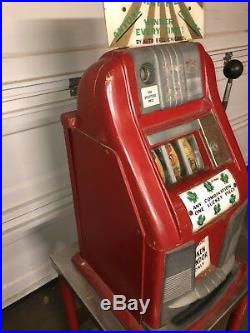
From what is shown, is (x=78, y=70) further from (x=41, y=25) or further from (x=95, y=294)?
(x=95, y=294)

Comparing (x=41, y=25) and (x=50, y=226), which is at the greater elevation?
(x=41, y=25)

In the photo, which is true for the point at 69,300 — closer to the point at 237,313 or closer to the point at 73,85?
the point at 237,313

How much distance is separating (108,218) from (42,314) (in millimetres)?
889

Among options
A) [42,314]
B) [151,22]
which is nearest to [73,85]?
[151,22]

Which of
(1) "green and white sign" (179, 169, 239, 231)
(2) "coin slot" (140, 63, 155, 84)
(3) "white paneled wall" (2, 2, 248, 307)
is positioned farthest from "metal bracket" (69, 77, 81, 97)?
(1) "green and white sign" (179, 169, 239, 231)

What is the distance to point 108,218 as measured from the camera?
823 mm

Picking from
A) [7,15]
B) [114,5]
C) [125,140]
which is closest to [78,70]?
[7,15]

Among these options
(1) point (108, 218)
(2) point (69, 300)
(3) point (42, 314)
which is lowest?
(3) point (42, 314)

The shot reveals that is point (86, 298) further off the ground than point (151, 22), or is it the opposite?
point (151, 22)

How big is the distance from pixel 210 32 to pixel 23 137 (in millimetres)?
1194

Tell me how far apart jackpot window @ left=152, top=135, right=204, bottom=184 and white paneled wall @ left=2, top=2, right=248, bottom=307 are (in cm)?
59

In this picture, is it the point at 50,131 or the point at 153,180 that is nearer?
the point at 153,180

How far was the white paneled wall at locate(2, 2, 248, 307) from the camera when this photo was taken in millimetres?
1084

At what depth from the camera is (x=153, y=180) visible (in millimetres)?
689
